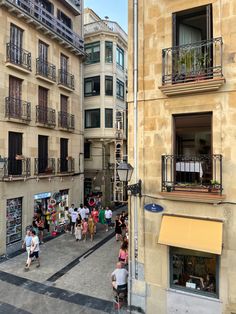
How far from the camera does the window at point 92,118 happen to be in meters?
23.9

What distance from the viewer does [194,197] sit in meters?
7.38

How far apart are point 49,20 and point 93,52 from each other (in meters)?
6.79

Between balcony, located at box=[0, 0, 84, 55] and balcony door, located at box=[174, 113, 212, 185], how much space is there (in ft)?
40.4

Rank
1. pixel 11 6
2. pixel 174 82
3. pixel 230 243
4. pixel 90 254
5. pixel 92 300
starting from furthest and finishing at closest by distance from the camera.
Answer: pixel 11 6 < pixel 90 254 < pixel 92 300 < pixel 174 82 < pixel 230 243

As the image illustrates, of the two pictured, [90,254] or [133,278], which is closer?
[133,278]

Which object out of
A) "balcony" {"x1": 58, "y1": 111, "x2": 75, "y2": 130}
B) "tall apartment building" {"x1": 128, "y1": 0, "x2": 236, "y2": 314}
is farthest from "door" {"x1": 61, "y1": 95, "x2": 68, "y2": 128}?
"tall apartment building" {"x1": 128, "y1": 0, "x2": 236, "y2": 314}

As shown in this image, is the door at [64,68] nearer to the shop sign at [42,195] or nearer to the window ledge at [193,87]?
the shop sign at [42,195]

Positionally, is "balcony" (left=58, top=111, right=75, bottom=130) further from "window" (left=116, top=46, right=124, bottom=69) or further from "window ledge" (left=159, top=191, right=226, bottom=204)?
"window ledge" (left=159, top=191, right=226, bottom=204)

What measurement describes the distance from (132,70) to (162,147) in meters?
2.72

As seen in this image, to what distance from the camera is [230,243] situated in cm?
724

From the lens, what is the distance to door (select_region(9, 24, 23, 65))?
15.1 meters

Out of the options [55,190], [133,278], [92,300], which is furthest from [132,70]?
[55,190]

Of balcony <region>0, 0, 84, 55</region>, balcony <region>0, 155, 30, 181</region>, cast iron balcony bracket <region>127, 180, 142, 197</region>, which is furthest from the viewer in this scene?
balcony <region>0, 0, 84, 55</region>

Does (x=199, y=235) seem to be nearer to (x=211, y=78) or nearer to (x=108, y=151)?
(x=211, y=78)
